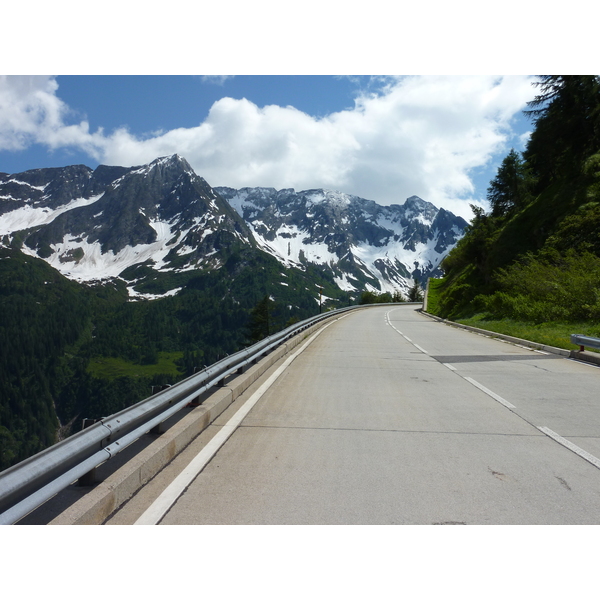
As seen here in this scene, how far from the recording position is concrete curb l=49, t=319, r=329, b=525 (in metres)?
3.27

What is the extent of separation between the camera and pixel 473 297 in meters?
37.0

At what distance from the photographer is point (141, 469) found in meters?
4.06

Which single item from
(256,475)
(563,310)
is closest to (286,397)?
(256,475)

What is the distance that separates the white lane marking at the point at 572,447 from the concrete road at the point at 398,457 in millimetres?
20

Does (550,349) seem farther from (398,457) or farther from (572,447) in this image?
(398,457)

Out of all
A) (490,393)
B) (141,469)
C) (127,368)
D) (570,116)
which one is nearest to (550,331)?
(490,393)

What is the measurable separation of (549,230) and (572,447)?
31.1m

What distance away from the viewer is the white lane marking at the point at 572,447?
484 cm

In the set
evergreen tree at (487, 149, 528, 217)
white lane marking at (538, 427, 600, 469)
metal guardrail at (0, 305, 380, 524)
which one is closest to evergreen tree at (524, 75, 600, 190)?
evergreen tree at (487, 149, 528, 217)

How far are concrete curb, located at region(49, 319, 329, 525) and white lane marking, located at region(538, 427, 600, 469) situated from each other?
402 cm

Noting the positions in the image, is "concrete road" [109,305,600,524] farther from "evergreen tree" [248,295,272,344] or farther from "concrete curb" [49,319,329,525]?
"evergreen tree" [248,295,272,344]

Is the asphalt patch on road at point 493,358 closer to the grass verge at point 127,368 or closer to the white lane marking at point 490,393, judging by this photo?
the white lane marking at point 490,393

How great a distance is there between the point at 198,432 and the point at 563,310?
1891 cm
